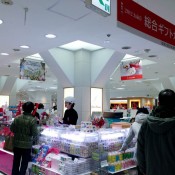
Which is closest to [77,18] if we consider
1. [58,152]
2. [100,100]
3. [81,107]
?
[58,152]

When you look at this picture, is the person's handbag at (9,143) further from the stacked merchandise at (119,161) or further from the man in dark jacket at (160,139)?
the man in dark jacket at (160,139)

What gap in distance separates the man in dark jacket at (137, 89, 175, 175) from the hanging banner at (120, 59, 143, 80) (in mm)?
6363

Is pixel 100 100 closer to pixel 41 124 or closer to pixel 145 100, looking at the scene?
pixel 41 124

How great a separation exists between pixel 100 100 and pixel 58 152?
5.58m

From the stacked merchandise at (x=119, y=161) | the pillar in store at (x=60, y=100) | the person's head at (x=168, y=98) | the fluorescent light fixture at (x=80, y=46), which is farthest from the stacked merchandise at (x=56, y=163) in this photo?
the pillar in store at (x=60, y=100)

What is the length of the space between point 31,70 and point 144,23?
19.7ft

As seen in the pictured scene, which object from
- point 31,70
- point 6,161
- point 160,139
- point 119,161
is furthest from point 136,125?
point 31,70

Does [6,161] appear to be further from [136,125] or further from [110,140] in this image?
[136,125]

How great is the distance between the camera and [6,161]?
16.3ft

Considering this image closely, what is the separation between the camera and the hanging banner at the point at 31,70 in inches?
324

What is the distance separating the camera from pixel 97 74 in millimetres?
8742

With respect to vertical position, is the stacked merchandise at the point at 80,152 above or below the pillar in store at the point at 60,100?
below

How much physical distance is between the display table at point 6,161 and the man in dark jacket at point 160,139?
3.50 meters

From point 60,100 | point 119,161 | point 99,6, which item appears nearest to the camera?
point 99,6
